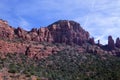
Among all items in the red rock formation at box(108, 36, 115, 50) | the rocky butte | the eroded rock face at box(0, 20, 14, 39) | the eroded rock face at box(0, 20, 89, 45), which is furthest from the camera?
the red rock formation at box(108, 36, 115, 50)

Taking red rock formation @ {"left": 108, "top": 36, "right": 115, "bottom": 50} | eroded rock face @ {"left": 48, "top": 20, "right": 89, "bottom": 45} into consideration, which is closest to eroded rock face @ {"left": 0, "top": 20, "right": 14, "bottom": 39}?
eroded rock face @ {"left": 48, "top": 20, "right": 89, "bottom": 45}

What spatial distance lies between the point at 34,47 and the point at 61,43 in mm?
26325

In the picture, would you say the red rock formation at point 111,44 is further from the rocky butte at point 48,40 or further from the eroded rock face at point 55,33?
the eroded rock face at point 55,33

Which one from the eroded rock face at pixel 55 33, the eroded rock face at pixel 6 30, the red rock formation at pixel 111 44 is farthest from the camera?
the red rock formation at pixel 111 44

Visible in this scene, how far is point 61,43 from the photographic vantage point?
439 ft

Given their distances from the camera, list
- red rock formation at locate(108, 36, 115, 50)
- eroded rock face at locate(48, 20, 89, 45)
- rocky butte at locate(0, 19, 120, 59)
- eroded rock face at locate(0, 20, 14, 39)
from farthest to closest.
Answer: red rock formation at locate(108, 36, 115, 50) → eroded rock face at locate(48, 20, 89, 45) → eroded rock face at locate(0, 20, 14, 39) → rocky butte at locate(0, 19, 120, 59)

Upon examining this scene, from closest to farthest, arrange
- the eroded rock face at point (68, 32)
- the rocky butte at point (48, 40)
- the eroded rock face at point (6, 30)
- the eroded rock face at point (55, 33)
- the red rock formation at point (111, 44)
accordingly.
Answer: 1. the rocky butte at point (48, 40)
2. the eroded rock face at point (6, 30)
3. the eroded rock face at point (55, 33)
4. the eroded rock face at point (68, 32)
5. the red rock formation at point (111, 44)

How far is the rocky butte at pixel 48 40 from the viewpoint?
10619cm

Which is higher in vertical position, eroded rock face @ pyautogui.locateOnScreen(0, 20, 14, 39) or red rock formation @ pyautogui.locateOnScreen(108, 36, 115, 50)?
eroded rock face @ pyautogui.locateOnScreen(0, 20, 14, 39)

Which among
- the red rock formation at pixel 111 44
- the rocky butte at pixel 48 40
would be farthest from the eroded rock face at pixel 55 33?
the red rock formation at pixel 111 44

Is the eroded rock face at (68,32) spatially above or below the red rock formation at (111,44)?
above

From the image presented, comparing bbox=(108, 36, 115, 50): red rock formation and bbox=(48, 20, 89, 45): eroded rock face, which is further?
bbox=(108, 36, 115, 50): red rock formation

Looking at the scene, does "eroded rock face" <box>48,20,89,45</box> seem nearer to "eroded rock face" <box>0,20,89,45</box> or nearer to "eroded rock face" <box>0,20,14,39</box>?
"eroded rock face" <box>0,20,89,45</box>

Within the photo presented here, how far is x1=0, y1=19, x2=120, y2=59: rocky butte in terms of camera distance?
106188 millimetres
